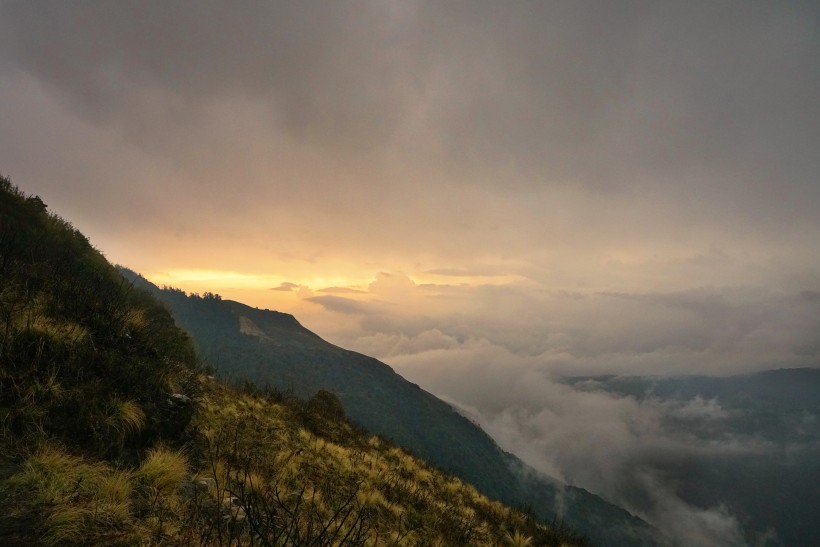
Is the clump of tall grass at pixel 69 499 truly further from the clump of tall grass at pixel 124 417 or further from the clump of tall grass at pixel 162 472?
the clump of tall grass at pixel 124 417

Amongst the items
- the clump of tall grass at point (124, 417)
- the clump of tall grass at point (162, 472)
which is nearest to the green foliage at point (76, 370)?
the clump of tall grass at point (124, 417)

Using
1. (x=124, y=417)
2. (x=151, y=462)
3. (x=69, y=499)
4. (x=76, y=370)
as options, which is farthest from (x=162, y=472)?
(x=76, y=370)

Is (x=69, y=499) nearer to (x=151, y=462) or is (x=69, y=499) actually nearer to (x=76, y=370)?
(x=151, y=462)

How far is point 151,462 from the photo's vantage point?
5.41m

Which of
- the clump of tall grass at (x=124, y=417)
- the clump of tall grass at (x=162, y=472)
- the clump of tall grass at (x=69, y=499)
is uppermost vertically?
the clump of tall grass at (x=124, y=417)

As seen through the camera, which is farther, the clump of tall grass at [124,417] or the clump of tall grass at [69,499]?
the clump of tall grass at [124,417]

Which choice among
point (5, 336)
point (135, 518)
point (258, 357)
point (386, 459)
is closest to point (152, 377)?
point (5, 336)

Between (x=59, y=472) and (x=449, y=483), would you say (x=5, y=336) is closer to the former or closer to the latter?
(x=59, y=472)

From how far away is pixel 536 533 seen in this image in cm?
1147

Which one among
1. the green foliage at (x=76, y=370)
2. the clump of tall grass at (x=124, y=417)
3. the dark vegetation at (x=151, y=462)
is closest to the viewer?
the dark vegetation at (x=151, y=462)

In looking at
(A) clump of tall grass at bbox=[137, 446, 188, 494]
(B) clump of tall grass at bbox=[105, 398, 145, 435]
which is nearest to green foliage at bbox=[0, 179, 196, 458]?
(B) clump of tall grass at bbox=[105, 398, 145, 435]

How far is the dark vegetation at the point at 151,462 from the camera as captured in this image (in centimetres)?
388

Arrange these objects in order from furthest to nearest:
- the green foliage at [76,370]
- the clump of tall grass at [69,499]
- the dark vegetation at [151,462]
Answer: the green foliage at [76,370]
the dark vegetation at [151,462]
the clump of tall grass at [69,499]

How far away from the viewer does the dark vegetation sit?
388 cm
